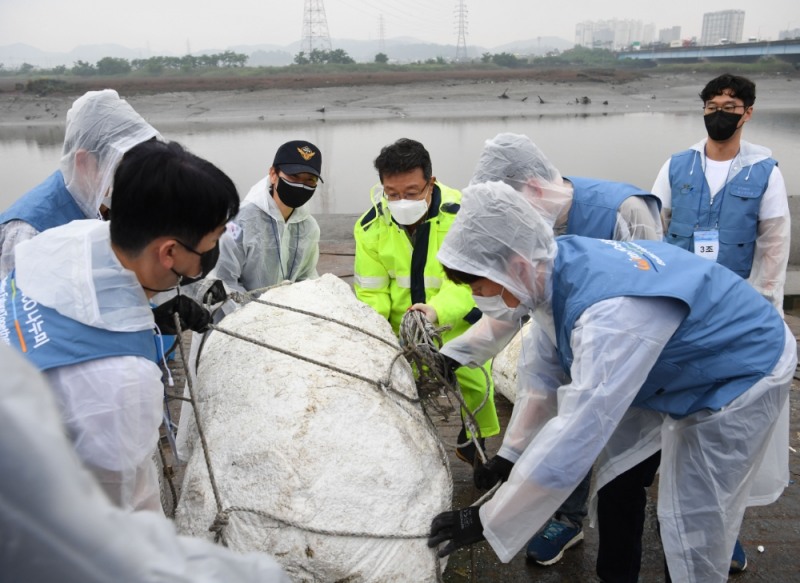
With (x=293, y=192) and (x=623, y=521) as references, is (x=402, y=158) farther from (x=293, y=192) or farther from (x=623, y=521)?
(x=623, y=521)

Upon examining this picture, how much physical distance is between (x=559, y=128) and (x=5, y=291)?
2057 centimetres

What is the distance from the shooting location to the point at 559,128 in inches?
824

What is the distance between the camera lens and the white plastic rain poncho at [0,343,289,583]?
0.64m

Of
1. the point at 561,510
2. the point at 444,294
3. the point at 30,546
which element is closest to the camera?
the point at 30,546

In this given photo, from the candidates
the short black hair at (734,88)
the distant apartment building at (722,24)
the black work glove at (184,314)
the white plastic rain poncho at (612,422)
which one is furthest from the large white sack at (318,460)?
the distant apartment building at (722,24)

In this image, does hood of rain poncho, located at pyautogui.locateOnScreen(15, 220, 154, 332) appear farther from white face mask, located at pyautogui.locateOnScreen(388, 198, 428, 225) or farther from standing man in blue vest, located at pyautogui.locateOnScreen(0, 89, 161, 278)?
white face mask, located at pyautogui.locateOnScreen(388, 198, 428, 225)

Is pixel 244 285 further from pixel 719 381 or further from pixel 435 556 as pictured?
pixel 719 381

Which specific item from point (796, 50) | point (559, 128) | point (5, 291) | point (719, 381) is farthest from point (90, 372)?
point (796, 50)

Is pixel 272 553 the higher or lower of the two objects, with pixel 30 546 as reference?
lower

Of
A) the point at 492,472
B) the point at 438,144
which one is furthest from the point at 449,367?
the point at 438,144

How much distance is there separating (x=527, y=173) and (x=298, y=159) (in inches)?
42.7

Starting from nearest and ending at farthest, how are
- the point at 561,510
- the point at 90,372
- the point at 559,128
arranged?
the point at 90,372, the point at 561,510, the point at 559,128

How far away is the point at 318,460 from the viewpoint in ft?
6.82

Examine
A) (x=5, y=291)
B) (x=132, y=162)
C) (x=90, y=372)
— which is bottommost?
(x=90, y=372)
